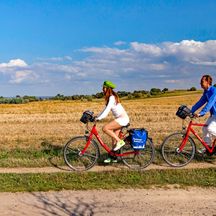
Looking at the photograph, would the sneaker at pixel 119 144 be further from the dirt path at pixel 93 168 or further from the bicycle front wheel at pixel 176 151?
the bicycle front wheel at pixel 176 151

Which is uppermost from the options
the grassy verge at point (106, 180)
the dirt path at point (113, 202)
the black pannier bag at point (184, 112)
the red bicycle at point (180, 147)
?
the black pannier bag at point (184, 112)

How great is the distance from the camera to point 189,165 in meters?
9.56

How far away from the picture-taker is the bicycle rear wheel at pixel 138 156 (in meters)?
9.35

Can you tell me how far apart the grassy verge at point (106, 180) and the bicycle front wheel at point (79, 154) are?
64 centimetres

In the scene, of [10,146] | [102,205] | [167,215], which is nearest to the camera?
[167,215]

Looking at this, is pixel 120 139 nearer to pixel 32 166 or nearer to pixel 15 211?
pixel 32 166

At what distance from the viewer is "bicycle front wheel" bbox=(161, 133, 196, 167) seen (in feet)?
31.3

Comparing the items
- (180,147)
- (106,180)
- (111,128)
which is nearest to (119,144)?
(111,128)

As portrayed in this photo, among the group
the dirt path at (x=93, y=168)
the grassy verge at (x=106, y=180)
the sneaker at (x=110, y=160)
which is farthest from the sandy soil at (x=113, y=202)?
the sneaker at (x=110, y=160)

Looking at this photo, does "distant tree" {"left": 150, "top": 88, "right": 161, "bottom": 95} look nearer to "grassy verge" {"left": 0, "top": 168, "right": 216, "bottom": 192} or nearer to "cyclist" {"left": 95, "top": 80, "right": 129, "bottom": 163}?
"cyclist" {"left": 95, "top": 80, "right": 129, "bottom": 163}

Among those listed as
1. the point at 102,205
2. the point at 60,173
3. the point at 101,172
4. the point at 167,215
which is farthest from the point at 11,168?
the point at 167,215

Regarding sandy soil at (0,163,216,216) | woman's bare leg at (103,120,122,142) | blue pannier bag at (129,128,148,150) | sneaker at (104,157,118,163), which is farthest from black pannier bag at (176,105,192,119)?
sandy soil at (0,163,216,216)

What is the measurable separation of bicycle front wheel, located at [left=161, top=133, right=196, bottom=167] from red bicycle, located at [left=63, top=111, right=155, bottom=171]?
0.43 meters

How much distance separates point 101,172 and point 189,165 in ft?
7.50
